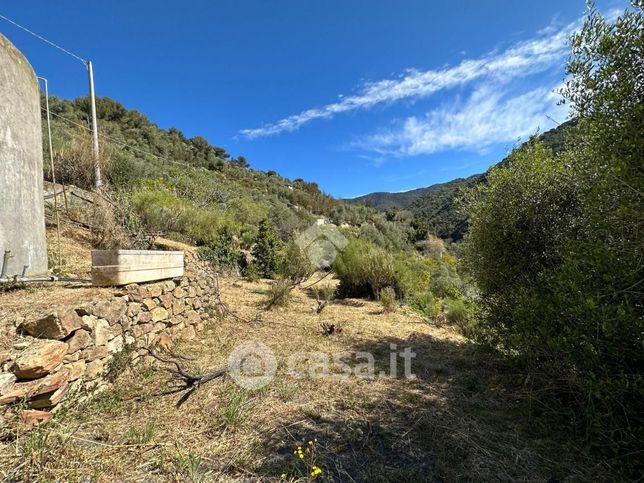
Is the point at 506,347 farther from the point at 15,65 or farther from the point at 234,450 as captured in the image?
the point at 15,65

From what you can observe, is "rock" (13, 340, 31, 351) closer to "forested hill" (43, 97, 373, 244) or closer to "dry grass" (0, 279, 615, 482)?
"dry grass" (0, 279, 615, 482)

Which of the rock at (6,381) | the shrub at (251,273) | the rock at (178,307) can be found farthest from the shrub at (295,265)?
the rock at (6,381)

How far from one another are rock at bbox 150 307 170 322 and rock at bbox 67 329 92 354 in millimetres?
1041

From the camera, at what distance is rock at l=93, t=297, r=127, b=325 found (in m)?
3.12

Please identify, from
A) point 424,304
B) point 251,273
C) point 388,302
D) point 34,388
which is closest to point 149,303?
point 34,388

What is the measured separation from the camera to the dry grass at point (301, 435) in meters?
2.07

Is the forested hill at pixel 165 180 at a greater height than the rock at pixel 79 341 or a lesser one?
greater

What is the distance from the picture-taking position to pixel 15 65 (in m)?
4.07

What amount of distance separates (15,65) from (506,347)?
6.64 meters

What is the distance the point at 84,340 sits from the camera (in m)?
2.87

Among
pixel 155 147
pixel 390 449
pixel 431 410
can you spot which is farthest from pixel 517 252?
pixel 155 147

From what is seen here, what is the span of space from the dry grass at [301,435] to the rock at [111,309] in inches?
22.4

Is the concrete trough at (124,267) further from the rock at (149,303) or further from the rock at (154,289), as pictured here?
the rock at (149,303)

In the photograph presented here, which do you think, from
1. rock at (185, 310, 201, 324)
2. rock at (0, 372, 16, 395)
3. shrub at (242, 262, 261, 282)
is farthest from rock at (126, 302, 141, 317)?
shrub at (242, 262, 261, 282)
